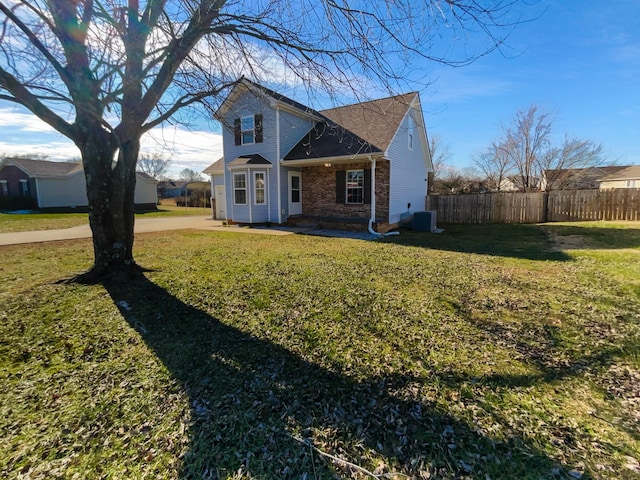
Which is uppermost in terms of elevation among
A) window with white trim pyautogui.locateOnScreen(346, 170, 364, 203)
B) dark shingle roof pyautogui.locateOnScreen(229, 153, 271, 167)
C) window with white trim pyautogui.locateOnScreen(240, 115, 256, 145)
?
window with white trim pyautogui.locateOnScreen(240, 115, 256, 145)

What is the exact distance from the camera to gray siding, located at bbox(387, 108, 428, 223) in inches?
520

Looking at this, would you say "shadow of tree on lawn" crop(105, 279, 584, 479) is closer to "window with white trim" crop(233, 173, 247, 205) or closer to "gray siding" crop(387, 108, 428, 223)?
"gray siding" crop(387, 108, 428, 223)

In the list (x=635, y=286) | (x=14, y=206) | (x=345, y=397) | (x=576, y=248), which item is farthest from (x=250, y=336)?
(x=14, y=206)

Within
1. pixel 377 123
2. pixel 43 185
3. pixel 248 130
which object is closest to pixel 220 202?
pixel 248 130

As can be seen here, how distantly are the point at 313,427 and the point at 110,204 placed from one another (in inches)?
203

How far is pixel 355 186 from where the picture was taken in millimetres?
13625

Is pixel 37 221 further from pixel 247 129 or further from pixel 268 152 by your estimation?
pixel 268 152

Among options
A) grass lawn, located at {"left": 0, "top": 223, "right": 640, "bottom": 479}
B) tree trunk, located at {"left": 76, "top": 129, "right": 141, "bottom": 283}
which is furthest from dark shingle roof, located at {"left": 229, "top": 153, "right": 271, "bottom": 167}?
grass lawn, located at {"left": 0, "top": 223, "right": 640, "bottom": 479}

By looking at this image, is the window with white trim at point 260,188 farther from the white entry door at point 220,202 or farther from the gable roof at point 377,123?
the white entry door at point 220,202

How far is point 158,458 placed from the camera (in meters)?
1.96

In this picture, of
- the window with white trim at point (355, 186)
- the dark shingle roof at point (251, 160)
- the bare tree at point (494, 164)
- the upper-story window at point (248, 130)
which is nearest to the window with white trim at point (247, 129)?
the upper-story window at point (248, 130)

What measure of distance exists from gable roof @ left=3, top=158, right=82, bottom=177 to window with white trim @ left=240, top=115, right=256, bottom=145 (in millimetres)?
20596

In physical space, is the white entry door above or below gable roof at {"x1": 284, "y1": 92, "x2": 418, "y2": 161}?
below

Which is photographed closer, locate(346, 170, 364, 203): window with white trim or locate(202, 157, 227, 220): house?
locate(346, 170, 364, 203): window with white trim
